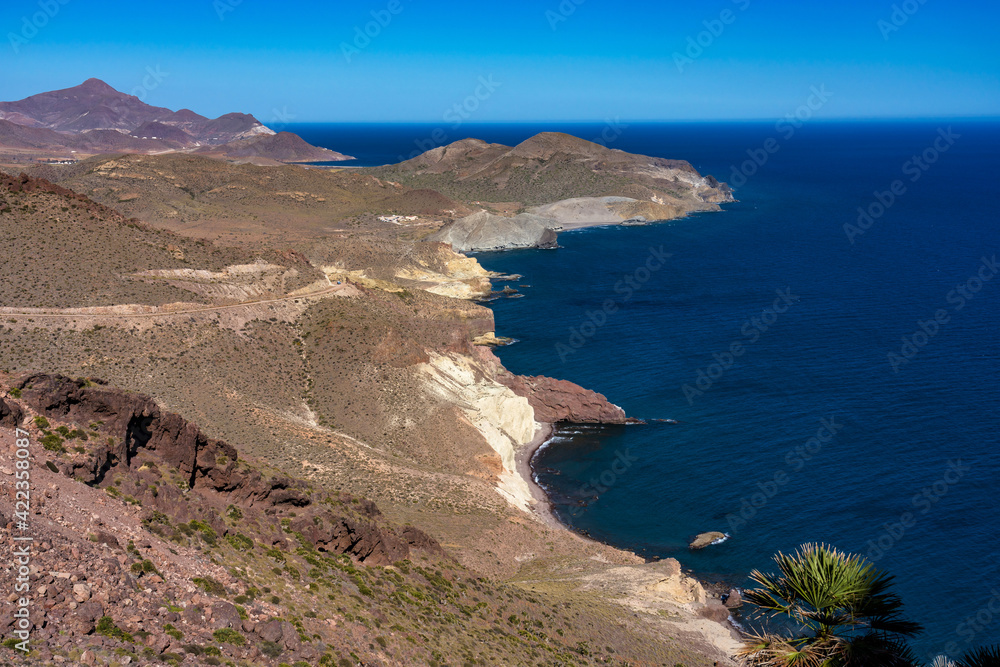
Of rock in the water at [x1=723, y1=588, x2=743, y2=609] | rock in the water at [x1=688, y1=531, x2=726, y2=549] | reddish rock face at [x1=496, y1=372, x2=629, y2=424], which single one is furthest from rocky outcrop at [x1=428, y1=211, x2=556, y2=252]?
rock in the water at [x1=723, y1=588, x2=743, y2=609]

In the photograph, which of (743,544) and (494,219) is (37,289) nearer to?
(743,544)

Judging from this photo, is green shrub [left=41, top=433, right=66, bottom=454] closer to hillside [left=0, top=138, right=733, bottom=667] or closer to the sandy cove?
hillside [left=0, top=138, right=733, bottom=667]

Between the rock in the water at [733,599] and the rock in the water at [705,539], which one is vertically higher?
the rock in the water at [705,539]

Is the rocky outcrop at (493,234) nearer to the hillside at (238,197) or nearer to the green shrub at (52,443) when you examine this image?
the hillside at (238,197)

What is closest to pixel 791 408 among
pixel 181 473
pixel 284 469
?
pixel 284 469

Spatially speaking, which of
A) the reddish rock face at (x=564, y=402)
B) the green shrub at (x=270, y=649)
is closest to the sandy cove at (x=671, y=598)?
the green shrub at (x=270, y=649)

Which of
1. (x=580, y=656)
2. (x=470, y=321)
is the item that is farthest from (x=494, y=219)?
(x=580, y=656)

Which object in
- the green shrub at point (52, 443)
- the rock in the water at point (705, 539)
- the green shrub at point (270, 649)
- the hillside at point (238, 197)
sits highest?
the hillside at point (238, 197)
